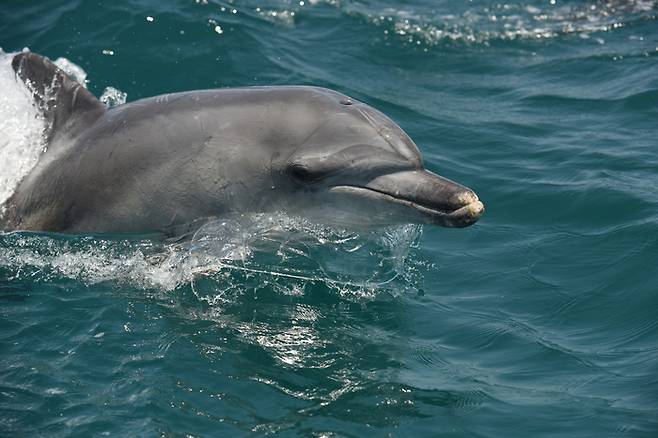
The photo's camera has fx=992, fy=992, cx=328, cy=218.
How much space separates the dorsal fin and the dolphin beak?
10.4ft

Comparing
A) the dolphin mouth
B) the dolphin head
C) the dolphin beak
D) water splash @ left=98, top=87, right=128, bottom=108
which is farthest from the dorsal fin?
water splash @ left=98, top=87, right=128, bottom=108

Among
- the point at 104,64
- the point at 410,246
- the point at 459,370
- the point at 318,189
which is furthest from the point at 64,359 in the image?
the point at 104,64

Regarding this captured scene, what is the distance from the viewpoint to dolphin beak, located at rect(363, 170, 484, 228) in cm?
836

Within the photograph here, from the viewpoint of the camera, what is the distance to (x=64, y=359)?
330 inches

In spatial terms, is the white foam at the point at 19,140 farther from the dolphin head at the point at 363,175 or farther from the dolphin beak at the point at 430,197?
the dolphin beak at the point at 430,197

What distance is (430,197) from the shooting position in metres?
8.48

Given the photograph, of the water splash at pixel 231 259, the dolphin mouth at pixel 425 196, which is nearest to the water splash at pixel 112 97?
the water splash at pixel 231 259

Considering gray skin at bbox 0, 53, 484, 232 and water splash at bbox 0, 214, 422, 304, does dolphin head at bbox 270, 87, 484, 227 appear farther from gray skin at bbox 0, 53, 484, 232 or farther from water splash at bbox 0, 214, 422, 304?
water splash at bbox 0, 214, 422, 304

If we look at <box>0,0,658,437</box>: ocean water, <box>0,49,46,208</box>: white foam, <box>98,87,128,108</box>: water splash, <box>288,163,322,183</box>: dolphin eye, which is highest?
<box>288,163,322,183</box>: dolphin eye

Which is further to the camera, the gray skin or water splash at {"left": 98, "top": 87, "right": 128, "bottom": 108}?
water splash at {"left": 98, "top": 87, "right": 128, "bottom": 108}

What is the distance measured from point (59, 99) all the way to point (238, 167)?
7.49 ft

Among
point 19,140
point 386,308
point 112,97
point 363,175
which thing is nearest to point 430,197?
point 363,175

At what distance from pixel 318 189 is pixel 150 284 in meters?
1.87

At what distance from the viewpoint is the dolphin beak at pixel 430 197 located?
8359 millimetres
